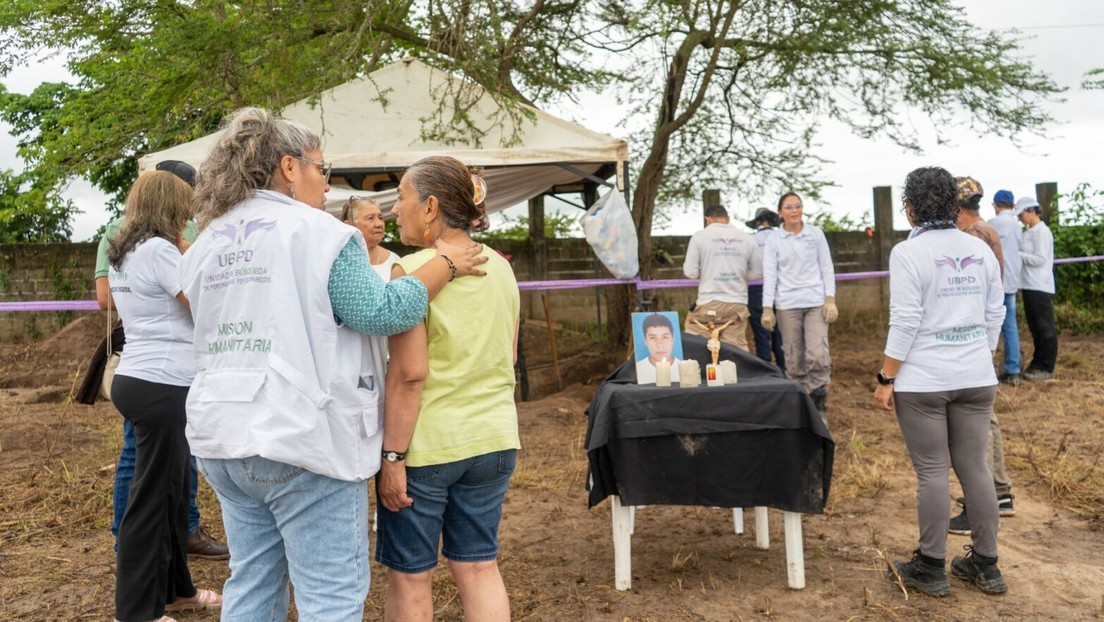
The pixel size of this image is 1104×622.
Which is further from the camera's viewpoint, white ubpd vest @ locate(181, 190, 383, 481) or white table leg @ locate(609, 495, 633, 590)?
white table leg @ locate(609, 495, 633, 590)

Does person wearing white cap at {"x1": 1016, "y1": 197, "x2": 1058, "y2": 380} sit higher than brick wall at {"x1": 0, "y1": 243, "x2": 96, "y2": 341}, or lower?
A: lower

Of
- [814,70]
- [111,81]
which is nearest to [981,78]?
[814,70]

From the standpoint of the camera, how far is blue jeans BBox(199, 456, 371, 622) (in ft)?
6.88

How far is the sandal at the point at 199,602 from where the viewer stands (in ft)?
11.7

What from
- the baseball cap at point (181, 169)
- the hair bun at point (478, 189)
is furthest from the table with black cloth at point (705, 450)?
the baseball cap at point (181, 169)

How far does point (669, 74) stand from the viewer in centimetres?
978

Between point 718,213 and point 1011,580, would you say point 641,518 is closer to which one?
point 1011,580

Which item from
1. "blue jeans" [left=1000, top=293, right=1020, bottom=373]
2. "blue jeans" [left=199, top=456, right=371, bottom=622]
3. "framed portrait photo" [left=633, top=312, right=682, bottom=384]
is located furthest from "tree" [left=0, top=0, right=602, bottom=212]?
"blue jeans" [left=199, top=456, right=371, bottom=622]

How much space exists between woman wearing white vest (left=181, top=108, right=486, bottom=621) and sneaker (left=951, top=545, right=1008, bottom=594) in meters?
2.82

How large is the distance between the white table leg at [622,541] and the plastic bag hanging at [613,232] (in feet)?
13.8

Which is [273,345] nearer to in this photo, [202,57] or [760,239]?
[202,57]

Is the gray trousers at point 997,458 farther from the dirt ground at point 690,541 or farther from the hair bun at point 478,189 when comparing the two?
the hair bun at point 478,189

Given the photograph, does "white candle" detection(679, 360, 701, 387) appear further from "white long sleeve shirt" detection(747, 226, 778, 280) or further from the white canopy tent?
"white long sleeve shirt" detection(747, 226, 778, 280)

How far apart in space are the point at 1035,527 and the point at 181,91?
728 cm
